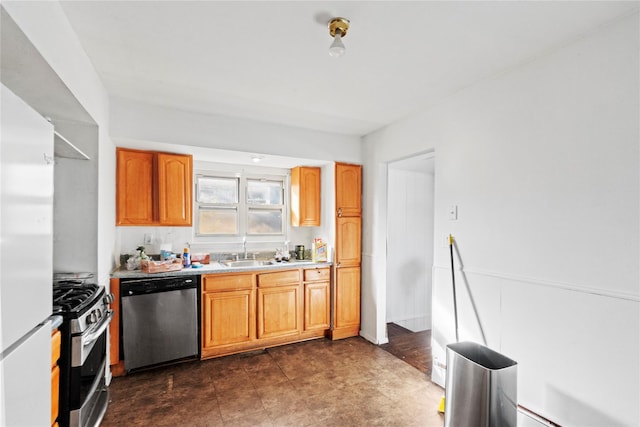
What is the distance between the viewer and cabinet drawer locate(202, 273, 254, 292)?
325cm

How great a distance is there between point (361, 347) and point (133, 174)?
304 centimetres

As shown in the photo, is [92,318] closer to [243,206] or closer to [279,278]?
[279,278]

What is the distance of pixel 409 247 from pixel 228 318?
2662 millimetres

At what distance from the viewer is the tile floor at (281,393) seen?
2285mm

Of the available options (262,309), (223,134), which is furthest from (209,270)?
(223,134)

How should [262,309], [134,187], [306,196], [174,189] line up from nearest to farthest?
[134,187] < [174,189] < [262,309] < [306,196]

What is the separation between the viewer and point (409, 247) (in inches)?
182

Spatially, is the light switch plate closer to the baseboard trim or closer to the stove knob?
the baseboard trim

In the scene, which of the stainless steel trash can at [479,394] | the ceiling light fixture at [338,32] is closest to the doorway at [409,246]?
the stainless steel trash can at [479,394]

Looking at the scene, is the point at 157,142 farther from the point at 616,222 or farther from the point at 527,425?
the point at 527,425

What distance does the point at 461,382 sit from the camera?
6.53ft

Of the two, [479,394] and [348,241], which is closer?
[479,394]

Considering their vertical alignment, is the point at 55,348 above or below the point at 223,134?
below

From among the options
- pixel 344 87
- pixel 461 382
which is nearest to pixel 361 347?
pixel 461 382
